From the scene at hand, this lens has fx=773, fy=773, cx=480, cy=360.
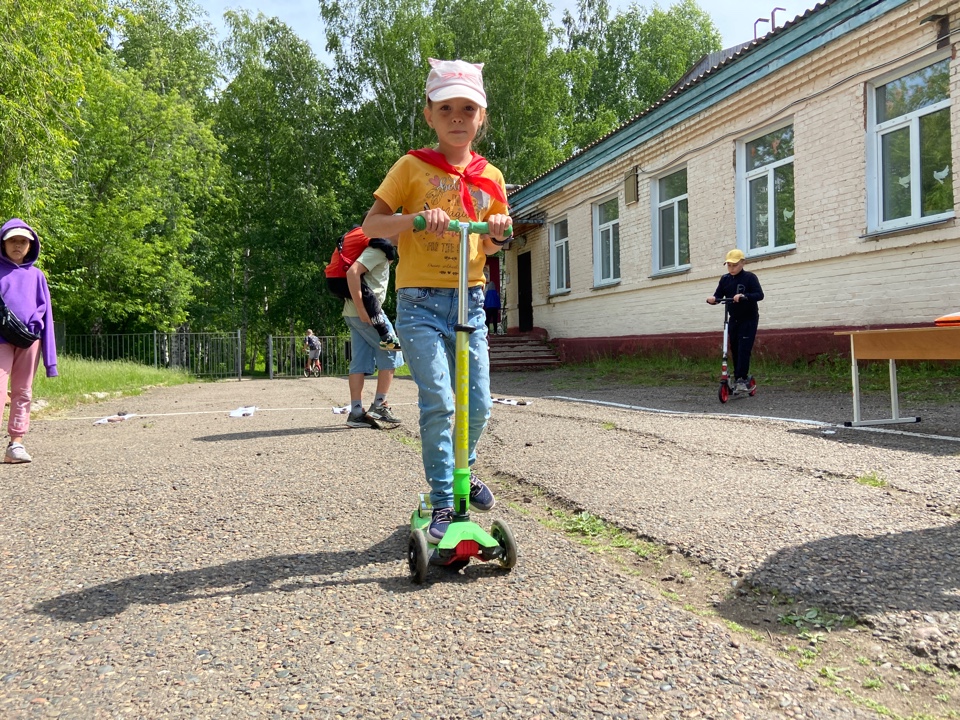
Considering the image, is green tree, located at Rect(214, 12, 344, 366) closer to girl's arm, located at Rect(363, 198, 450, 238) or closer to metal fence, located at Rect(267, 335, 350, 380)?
metal fence, located at Rect(267, 335, 350, 380)

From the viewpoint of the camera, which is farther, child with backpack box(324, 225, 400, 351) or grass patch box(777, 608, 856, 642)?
child with backpack box(324, 225, 400, 351)

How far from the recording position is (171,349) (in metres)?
25.8

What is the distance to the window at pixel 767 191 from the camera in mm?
12109

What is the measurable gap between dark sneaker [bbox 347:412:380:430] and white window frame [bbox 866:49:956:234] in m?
7.13

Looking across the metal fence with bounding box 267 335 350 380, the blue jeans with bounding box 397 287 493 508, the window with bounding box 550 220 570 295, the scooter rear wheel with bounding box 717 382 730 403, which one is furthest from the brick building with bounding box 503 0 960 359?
the metal fence with bounding box 267 335 350 380

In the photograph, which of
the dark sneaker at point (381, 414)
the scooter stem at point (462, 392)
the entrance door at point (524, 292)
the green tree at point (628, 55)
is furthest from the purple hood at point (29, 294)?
the green tree at point (628, 55)

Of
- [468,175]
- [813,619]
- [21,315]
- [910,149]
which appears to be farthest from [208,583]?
[910,149]

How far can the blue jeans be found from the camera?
123 inches

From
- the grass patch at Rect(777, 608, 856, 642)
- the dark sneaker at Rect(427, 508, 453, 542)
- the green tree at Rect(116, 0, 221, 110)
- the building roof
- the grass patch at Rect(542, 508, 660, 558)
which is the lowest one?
the grass patch at Rect(777, 608, 856, 642)

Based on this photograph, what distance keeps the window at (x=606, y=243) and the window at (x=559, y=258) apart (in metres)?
1.88

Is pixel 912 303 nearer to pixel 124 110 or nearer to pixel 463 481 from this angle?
pixel 463 481

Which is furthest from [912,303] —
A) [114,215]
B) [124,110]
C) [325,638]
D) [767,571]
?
[124,110]

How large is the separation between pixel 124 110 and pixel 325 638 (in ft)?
98.4

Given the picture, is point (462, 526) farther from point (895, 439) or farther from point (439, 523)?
point (895, 439)
